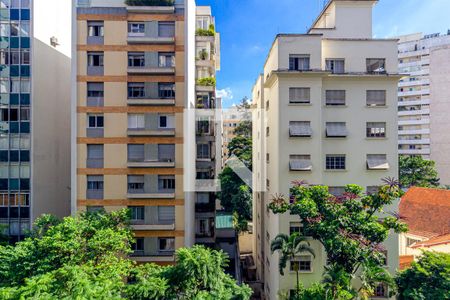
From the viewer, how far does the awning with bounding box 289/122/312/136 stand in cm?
1755

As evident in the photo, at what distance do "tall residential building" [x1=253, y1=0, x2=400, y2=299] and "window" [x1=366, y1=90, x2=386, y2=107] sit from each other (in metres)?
0.06

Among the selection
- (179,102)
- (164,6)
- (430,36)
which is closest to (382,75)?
(179,102)

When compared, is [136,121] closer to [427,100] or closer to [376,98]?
[376,98]

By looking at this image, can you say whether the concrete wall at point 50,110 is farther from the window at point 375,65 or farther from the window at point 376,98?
the window at point 375,65

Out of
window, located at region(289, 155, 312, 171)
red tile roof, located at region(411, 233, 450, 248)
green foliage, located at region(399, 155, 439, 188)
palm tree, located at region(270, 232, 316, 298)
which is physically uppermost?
window, located at region(289, 155, 312, 171)

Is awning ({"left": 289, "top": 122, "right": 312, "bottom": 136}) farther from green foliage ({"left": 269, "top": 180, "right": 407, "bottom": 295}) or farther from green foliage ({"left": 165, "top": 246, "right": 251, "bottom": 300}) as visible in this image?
green foliage ({"left": 165, "top": 246, "right": 251, "bottom": 300})

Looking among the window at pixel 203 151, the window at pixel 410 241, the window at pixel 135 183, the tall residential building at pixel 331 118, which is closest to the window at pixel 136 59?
the window at pixel 203 151

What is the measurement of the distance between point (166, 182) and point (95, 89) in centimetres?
867

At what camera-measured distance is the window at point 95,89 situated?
1912 cm

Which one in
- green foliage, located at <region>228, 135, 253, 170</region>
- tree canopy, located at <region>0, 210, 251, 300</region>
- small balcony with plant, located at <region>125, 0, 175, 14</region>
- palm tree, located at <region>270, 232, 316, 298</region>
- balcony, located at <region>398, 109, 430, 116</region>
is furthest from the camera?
balcony, located at <region>398, 109, 430, 116</region>

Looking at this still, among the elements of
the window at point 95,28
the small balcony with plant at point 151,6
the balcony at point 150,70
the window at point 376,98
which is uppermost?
the small balcony with plant at point 151,6

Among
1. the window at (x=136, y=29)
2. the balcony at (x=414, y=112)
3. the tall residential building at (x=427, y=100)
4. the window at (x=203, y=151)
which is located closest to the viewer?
the window at (x=136, y=29)

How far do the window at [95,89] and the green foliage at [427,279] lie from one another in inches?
930

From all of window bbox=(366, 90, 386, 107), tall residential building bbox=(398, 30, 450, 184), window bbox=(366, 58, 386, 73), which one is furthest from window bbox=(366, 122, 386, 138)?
tall residential building bbox=(398, 30, 450, 184)
